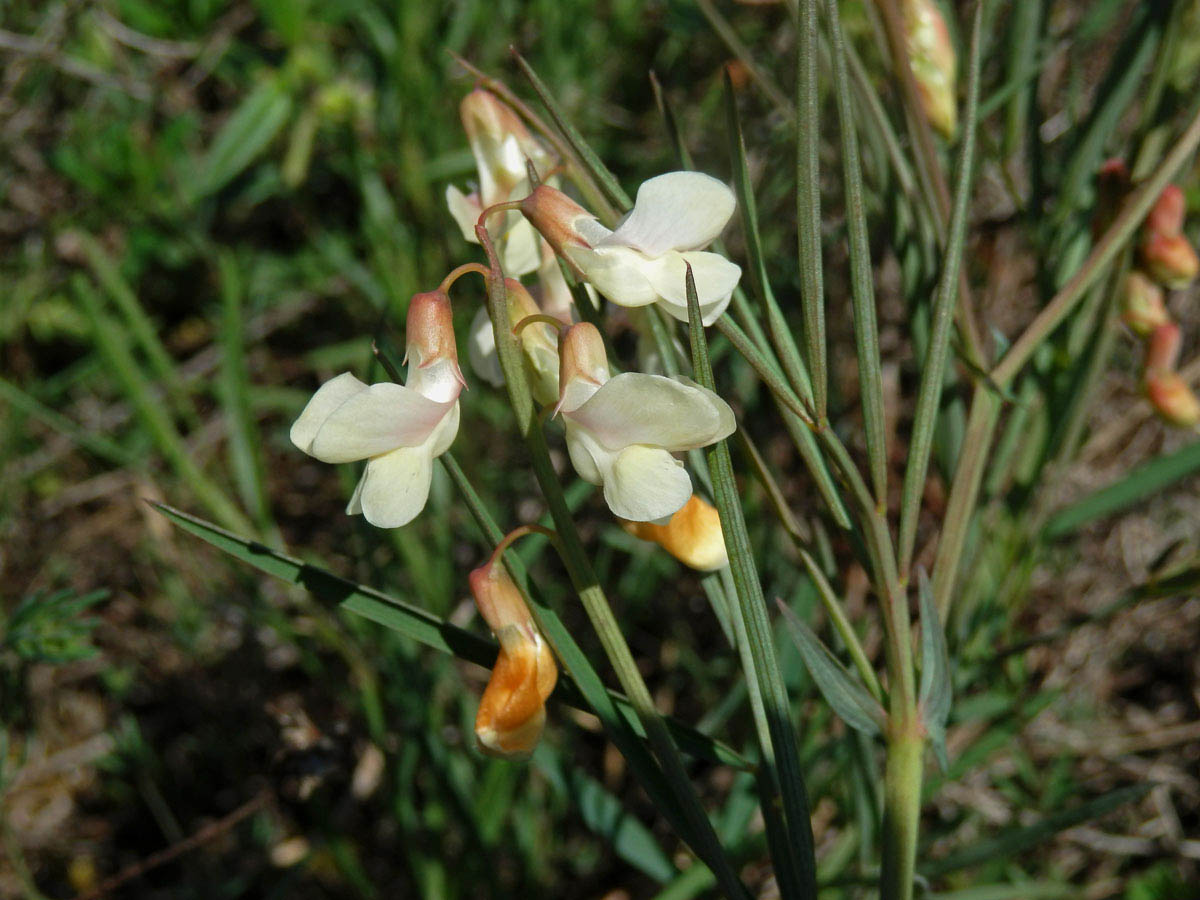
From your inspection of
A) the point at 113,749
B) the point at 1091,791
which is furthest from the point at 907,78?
the point at 113,749

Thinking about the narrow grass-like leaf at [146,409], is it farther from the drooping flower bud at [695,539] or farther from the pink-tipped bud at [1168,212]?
the pink-tipped bud at [1168,212]

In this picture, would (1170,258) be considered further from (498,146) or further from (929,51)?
(498,146)

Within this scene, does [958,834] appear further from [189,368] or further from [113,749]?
[189,368]

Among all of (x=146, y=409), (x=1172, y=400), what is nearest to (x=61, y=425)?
(x=146, y=409)

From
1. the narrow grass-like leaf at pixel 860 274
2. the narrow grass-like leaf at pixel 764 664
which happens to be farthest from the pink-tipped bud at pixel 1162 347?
the narrow grass-like leaf at pixel 764 664

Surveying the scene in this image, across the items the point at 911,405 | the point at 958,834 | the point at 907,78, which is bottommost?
the point at 958,834
